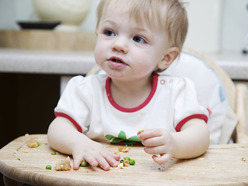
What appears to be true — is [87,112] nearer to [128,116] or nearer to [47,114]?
[128,116]

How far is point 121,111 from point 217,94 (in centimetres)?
37

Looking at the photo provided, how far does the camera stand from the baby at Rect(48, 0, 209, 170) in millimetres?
876

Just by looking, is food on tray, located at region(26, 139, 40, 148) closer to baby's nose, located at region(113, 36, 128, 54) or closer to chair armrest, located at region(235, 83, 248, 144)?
baby's nose, located at region(113, 36, 128, 54)

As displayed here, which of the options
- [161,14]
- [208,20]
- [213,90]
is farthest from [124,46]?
[208,20]

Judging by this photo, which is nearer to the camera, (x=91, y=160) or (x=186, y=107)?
(x=91, y=160)

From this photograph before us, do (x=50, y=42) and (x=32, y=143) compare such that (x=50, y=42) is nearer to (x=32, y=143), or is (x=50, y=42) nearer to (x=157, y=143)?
(x=32, y=143)

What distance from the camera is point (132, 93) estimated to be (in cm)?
101

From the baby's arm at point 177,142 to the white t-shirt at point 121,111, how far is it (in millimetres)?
40

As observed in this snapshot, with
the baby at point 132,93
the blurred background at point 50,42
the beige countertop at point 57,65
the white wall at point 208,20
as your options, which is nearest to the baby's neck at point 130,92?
the baby at point 132,93

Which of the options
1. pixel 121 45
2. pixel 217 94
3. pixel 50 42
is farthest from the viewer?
pixel 50 42

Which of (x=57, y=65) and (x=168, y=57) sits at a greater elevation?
(x=168, y=57)

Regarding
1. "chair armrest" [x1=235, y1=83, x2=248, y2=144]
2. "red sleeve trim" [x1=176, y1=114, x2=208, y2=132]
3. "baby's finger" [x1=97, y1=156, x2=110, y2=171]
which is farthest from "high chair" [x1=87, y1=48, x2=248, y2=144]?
"baby's finger" [x1=97, y1=156, x2=110, y2=171]

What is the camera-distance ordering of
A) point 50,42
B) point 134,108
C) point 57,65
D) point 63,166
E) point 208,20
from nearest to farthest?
point 63,166 → point 134,108 → point 57,65 → point 50,42 → point 208,20

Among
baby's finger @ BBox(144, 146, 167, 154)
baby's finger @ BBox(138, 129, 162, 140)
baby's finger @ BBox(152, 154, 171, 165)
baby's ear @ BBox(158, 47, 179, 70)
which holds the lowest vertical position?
baby's finger @ BBox(152, 154, 171, 165)
